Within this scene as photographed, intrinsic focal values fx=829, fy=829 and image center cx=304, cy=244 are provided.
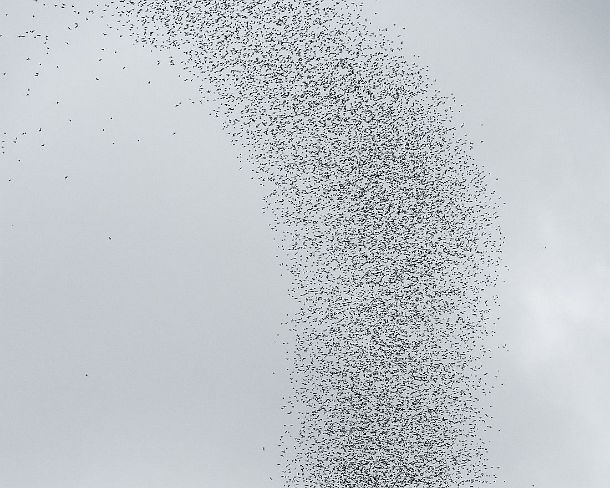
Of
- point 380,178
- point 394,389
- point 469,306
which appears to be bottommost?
point 394,389

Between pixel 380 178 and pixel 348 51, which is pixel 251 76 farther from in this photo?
pixel 380 178

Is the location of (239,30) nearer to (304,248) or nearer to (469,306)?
(304,248)

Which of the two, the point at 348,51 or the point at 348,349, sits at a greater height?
the point at 348,51

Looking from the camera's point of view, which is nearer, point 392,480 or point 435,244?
point 392,480

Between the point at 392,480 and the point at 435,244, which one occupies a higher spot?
the point at 435,244

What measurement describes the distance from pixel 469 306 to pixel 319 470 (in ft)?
18.0

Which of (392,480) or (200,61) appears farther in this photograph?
(200,61)

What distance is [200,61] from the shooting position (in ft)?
70.6

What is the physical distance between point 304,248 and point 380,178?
2.60 metres

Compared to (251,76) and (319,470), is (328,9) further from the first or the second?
(319,470)

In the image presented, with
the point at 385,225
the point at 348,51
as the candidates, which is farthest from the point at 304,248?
the point at 348,51

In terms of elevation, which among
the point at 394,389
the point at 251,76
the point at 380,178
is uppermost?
the point at 251,76

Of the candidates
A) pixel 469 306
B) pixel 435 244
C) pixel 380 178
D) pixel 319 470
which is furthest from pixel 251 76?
pixel 319 470

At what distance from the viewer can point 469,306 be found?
20781 millimetres
